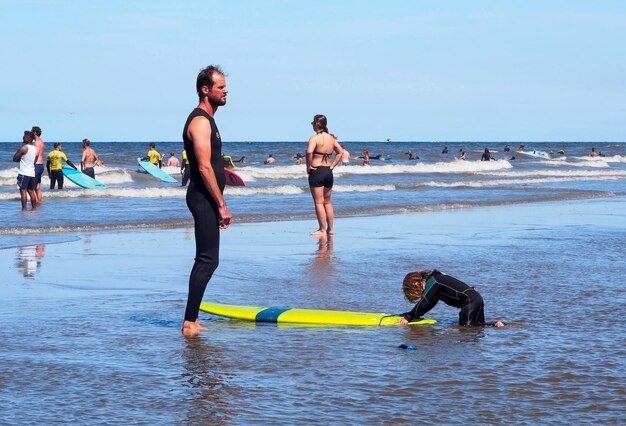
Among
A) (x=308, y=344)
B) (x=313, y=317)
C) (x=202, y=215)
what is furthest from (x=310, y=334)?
(x=202, y=215)

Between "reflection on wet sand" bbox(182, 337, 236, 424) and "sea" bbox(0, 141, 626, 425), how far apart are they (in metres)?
0.01

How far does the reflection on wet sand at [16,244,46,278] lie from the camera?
9.42m

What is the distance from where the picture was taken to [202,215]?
621 centimetres

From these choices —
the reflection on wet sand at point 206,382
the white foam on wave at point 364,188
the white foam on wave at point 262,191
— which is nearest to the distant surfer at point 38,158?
the white foam on wave at point 262,191

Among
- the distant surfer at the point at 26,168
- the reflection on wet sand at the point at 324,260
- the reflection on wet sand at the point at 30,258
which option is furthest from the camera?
the distant surfer at the point at 26,168

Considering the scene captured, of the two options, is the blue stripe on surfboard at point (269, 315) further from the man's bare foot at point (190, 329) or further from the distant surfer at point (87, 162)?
the distant surfer at point (87, 162)

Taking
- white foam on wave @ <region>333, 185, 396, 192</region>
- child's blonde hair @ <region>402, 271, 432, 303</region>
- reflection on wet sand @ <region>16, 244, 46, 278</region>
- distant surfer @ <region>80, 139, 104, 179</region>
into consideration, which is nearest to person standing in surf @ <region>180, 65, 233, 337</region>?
child's blonde hair @ <region>402, 271, 432, 303</region>

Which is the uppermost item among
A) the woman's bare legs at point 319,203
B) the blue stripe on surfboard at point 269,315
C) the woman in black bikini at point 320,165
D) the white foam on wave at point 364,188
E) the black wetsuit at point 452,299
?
the woman in black bikini at point 320,165

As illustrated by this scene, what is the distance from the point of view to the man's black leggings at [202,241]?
6203 mm

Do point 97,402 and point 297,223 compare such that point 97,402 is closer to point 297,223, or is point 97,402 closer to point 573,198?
point 297,223

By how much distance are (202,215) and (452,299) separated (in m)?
1.89

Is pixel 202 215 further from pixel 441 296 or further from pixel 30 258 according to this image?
pixel 30 258

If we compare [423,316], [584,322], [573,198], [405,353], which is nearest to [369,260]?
[423,316]

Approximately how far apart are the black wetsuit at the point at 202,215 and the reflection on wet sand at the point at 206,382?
0.42 metres
